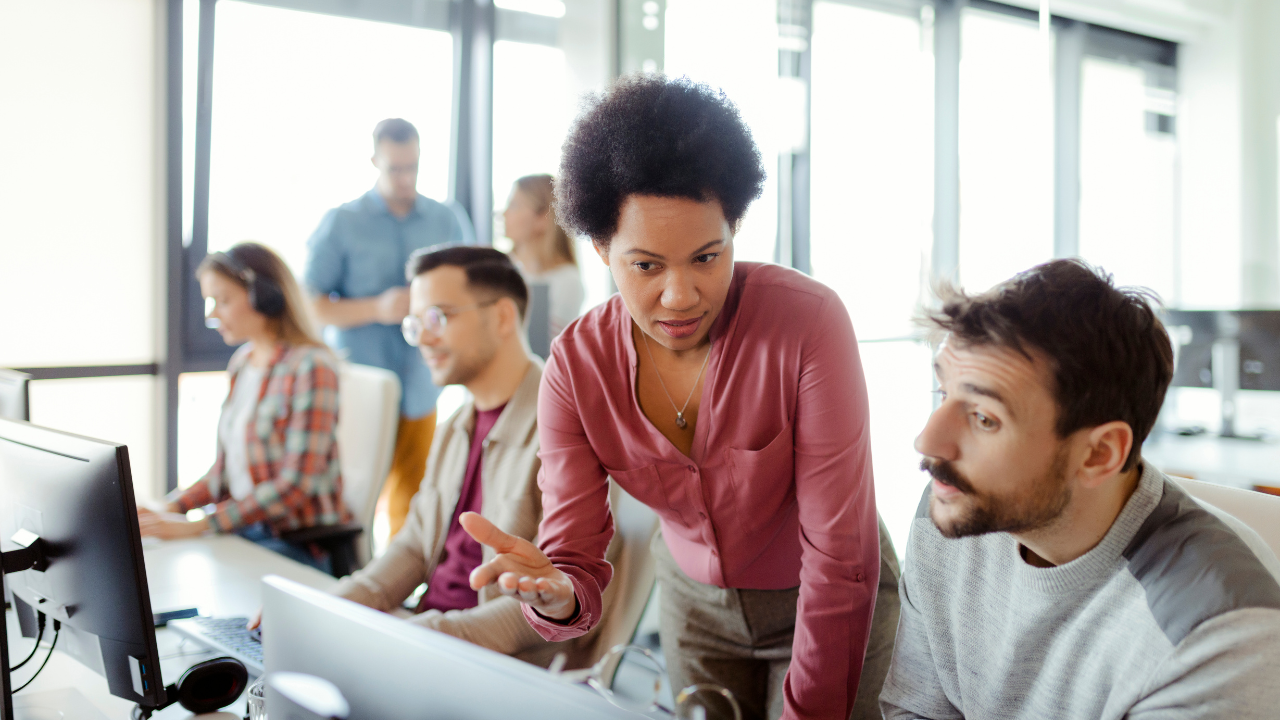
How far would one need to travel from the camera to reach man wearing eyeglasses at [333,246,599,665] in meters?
1.85

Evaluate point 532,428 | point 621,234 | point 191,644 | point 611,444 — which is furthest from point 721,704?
point 191,644

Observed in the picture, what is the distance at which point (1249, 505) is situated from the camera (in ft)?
3.66

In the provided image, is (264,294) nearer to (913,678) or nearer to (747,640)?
(747,640)

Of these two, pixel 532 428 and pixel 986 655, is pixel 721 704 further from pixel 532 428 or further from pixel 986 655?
pixel 532 428

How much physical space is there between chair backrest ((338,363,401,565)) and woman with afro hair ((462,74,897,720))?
3.88 feet

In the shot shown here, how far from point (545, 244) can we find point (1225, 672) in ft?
9.53

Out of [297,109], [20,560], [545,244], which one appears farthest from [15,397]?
[297,109]

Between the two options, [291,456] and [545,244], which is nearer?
[291,456]

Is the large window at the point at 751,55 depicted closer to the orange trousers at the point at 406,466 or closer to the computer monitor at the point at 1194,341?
the orange trousers at the point at 406,466

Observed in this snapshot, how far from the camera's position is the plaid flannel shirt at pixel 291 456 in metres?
2.45

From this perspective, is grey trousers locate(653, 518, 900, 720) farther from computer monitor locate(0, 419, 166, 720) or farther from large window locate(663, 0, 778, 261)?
large window locate(663, 0, 778, 261)

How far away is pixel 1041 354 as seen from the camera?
39.1 inches

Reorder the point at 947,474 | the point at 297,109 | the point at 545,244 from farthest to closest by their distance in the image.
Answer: the point at 297,109 → the point at 545,244 → the point at 947,474

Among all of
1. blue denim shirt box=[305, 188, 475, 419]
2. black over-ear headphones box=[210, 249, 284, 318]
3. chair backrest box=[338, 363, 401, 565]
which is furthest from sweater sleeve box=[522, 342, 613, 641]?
blue denim shirt box=[305, 188, 475, 419]
